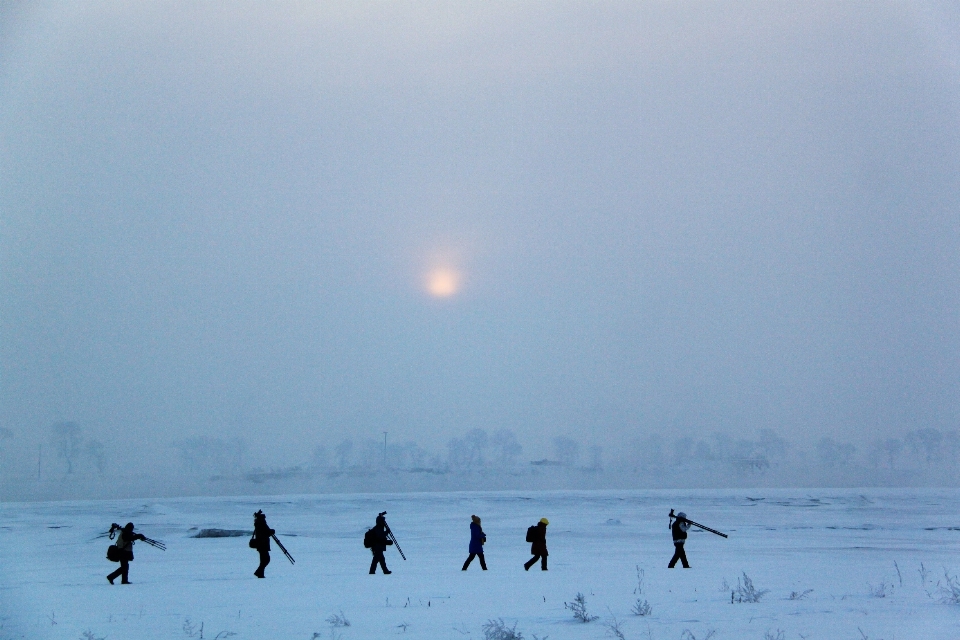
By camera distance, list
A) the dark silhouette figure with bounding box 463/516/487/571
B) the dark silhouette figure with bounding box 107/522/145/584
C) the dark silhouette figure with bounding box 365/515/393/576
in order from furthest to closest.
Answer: the dark silhouette figure with bounding box 463/516/487/571 < the dark silhouette figure with bounding box 365/515/393/576 < the dark silhouette figure with bounding box 107/522/145/584

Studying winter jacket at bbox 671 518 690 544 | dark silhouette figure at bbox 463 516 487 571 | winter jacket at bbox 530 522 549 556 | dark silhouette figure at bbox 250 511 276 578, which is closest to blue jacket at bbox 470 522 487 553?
dark silhouette figure at bbox 463 516 487 571

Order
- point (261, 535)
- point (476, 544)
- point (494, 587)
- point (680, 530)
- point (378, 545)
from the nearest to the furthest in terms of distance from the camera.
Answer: point (494, 587) → point (261, 535) → point (680, 530) → point (378, 545) → point (476, 544)

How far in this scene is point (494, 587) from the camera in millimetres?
20109

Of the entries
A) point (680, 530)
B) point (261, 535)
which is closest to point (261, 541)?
point (261, 535)

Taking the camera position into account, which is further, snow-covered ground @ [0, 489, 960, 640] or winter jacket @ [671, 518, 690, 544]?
winter jacket @ [671, 518, 690, 544]

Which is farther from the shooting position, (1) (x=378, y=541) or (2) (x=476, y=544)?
(2) (x=476, y=544)

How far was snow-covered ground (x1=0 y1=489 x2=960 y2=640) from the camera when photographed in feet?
48.7

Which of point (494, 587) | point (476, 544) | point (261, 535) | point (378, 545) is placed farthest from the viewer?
point (476, 544)

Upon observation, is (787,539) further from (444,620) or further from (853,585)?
(444,620)

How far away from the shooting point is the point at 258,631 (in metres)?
14.7

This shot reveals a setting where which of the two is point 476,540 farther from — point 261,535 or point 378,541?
point 261,535

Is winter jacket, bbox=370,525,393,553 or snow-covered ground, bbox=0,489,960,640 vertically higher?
winter jacket, bbox=370,525,393,553

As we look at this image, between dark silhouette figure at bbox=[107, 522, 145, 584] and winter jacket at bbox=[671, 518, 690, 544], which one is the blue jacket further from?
dark silhouette figure at bbox=[107, 522, 145, 584]

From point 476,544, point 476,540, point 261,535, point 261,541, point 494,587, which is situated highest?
point 261,535
